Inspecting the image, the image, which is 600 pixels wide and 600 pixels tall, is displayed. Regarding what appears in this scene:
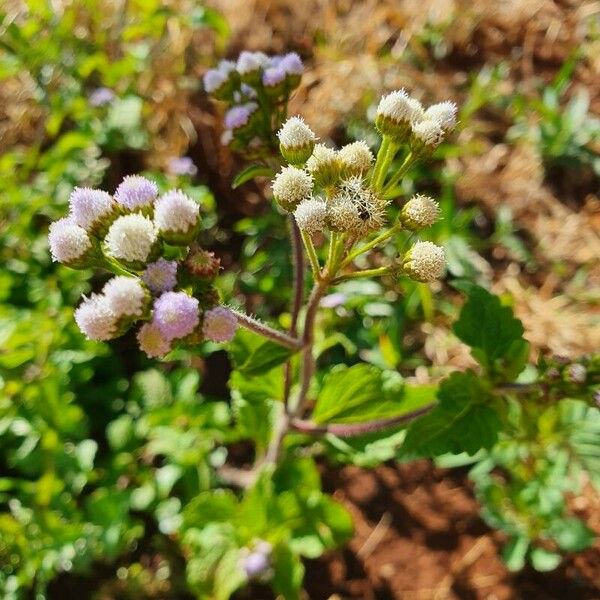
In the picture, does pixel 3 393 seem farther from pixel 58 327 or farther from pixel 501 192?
pixel 501 192

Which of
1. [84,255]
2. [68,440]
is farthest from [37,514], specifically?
[84,255]

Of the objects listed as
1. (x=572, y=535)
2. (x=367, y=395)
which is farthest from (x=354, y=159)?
(x=572, y=535)

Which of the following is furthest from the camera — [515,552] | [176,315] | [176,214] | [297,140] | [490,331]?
[515,552]

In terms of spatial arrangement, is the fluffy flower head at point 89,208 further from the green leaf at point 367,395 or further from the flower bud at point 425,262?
the green leaf at point 367,395

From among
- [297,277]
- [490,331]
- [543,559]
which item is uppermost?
[297,277]

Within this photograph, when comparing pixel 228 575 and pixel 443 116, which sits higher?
pixel 443 116

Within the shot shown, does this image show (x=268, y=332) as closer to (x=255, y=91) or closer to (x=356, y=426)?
(x=356, y=426)
